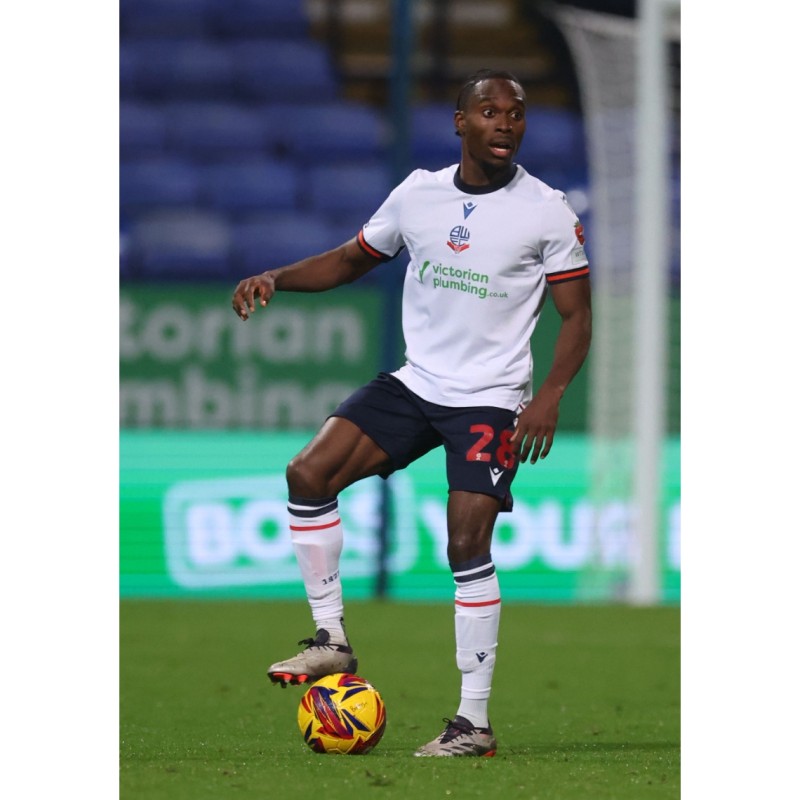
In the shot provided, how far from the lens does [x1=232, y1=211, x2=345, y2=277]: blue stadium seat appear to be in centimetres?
1312

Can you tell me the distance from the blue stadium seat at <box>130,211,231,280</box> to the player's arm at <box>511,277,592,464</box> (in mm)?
8029

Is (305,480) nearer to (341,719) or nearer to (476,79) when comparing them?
(341,719)

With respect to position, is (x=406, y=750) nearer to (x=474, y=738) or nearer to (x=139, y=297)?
(x=474, y=738)

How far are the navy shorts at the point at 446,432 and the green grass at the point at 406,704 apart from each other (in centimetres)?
81

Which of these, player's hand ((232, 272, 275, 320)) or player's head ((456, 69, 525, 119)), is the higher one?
player's head ((456, 69, 525, 119))

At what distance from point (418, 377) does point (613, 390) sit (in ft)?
22.3

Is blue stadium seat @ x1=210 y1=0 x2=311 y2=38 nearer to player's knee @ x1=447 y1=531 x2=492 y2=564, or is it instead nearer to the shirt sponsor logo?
the shirt sponsor logo

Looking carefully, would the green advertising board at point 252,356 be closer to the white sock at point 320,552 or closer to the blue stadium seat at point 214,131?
the blue stadium seat at point 214,131

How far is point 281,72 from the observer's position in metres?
15.0

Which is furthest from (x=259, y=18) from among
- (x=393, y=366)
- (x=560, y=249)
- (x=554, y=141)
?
(x=560, y=249)

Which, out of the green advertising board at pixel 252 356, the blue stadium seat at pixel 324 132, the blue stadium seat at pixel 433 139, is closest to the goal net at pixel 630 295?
the green advertising board at pixel 252 356

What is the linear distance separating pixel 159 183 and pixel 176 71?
156 centimetres

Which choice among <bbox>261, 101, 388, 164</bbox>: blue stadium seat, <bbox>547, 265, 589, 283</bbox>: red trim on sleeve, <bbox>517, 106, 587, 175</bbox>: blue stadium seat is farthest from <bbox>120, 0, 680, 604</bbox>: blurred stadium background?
<bbox>547, 265, 589, 283</bbox>: red trim on sleeve
